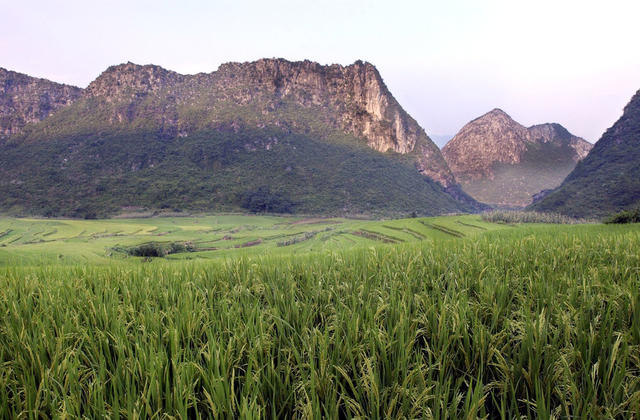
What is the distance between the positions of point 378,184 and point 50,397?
13718 cm

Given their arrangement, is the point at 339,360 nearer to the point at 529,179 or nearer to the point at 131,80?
the point at 131,80

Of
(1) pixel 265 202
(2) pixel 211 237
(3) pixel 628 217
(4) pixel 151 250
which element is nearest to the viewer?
(3) pixel 628 217

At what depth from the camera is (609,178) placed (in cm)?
7719

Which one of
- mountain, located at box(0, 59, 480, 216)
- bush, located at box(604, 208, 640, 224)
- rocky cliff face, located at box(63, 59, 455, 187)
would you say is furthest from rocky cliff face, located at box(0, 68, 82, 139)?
bush, located at box(604, 208, 640, 224)

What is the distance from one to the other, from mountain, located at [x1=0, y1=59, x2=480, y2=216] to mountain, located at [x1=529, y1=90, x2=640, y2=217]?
4875cm

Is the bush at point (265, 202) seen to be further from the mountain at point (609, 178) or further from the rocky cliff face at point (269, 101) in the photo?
the mountain at point (609, 178)

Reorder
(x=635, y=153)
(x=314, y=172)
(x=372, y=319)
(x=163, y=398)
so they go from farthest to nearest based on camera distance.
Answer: (x=314, y=172), (x=635, y=153), (x=372, y=319), (x=163, y=398)

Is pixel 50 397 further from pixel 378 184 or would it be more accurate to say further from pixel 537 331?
pixel 378 184

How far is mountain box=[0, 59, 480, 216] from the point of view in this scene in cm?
11044

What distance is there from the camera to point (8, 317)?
2.10m

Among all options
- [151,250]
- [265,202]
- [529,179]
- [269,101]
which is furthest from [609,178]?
[269,101]

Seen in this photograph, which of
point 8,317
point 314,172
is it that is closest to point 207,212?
point 314,172

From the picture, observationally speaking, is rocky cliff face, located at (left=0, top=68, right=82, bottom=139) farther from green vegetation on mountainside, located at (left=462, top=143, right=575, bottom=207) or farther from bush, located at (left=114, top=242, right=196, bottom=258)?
green vegetation on mountainside, located at (left=462, top=143, right=575, bottom=207)

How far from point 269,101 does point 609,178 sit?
14746cm
